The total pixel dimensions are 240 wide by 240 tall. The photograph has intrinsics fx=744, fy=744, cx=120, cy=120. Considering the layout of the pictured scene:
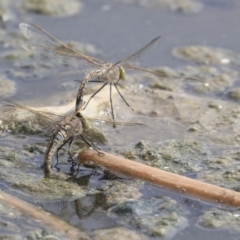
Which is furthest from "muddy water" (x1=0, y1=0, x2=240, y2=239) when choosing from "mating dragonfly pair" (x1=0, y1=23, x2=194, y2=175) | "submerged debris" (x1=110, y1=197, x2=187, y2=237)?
"mating dragonfly pair" (x1=0, y1=23, x2=194, y2=175)

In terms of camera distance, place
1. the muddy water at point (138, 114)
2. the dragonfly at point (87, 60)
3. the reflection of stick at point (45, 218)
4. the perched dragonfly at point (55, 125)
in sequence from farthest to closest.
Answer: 1. the dragonfly at point (87, 60)
2. the perched dragonfly at point (55, 125)
3. the muddy water at point (138, 114)
4. the reflection of stick at point (45, 218)

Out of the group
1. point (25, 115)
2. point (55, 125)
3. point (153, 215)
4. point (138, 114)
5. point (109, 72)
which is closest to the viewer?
point (153, 215)

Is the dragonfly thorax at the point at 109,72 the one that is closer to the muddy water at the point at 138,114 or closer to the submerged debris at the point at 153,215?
the muddy water at the point at 138,114

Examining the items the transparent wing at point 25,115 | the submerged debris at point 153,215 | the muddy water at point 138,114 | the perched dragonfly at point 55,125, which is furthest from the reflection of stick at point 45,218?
the transparent wing at point 25,115

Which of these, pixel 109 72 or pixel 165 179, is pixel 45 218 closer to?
pixel 165 179

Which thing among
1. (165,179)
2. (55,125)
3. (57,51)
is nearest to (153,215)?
(165,179)

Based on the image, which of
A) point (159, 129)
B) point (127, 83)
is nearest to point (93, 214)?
point (159, 129)
